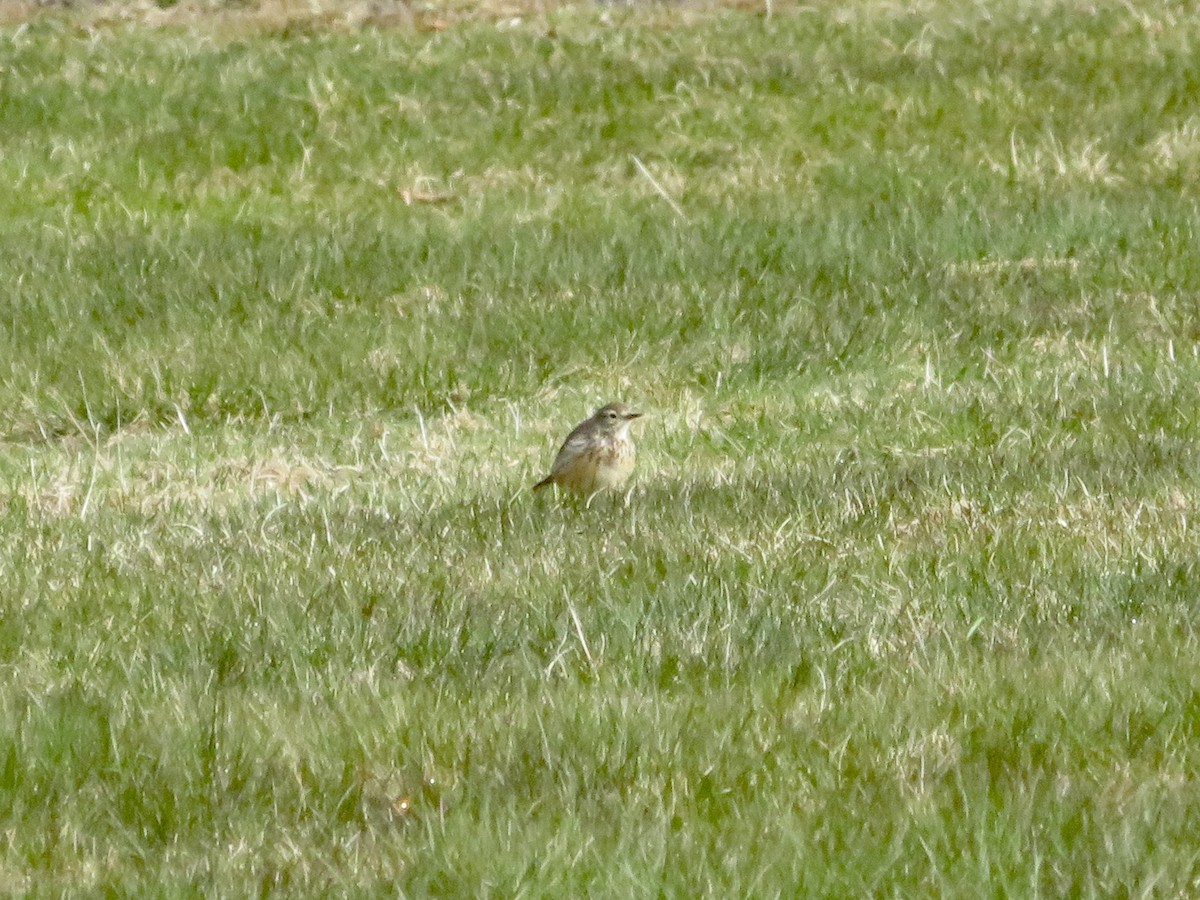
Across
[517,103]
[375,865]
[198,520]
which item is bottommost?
[517,103]

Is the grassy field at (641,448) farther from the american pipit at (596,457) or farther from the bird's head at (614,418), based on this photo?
the bird's head at (614,418)

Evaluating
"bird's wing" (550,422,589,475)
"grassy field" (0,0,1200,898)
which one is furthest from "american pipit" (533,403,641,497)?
"grassy field" (0,0,1200,898)

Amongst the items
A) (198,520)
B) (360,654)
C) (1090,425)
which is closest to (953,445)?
(1090,425)

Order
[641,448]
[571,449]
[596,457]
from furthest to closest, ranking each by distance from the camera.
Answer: [641,448] < [571,449] < [596,457]

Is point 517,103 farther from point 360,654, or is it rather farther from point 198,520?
point 360,654

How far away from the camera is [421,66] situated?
632 inches

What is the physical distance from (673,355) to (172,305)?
2558mm

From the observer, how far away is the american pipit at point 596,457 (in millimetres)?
7984

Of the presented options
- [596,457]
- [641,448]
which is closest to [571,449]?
[596,457]

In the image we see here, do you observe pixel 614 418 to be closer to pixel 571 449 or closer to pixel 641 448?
pixel 571 449

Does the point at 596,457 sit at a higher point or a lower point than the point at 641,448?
higher

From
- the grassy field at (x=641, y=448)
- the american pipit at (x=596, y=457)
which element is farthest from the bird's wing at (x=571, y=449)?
the grassy field at (x=641, y=448)

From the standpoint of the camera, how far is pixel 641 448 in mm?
9453

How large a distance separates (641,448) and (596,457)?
1.45 metres
